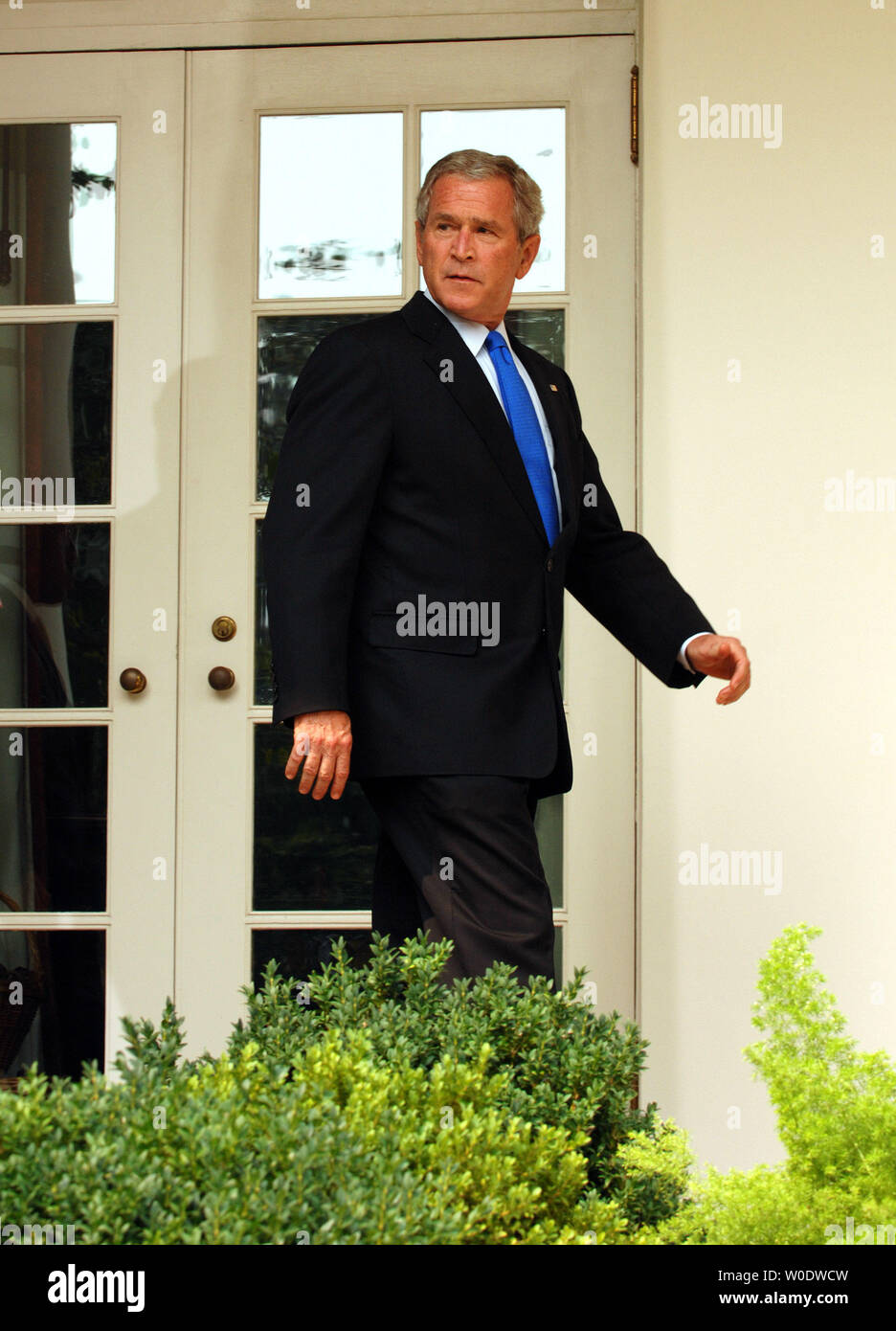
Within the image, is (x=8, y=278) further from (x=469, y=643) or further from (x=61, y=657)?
Answer: (x=469, y=643)

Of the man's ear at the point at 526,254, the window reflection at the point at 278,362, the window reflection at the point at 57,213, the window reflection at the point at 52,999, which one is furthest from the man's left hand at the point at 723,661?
the window reflection at the point at 57,213

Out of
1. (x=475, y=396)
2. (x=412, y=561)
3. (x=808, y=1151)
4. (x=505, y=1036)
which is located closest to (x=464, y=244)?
(x=475, y=396)

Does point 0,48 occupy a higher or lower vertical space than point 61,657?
higher

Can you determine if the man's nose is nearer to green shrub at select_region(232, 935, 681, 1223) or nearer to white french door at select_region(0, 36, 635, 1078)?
white french door at select_region(0, 36, 635, 1078)

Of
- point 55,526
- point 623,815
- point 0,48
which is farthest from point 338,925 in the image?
point 0,48

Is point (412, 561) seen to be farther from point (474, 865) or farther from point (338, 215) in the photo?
point (338, 215)

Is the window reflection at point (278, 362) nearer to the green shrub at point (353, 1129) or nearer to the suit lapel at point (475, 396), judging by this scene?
A: the suit lapel at point (475, 396)

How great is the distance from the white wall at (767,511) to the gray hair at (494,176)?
0.64m

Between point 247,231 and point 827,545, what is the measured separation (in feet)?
4.74

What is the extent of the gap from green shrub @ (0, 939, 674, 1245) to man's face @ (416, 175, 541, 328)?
4.65 feet

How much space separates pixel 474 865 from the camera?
86.6 inches

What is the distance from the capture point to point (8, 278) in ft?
11.0

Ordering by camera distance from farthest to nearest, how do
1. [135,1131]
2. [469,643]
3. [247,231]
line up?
1. [247,231]
2. [469,643]
3. [135,1131]

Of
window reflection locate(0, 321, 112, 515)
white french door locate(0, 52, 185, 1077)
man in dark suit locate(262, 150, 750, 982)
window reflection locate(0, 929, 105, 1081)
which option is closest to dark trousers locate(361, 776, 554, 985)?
man in dark suit locate(262, 150, 750, 982)
